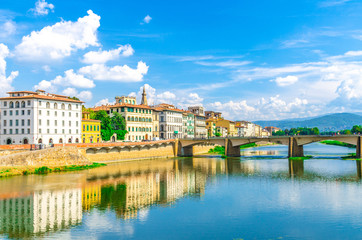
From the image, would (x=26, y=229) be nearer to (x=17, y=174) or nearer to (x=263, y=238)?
(x=263, y=238)

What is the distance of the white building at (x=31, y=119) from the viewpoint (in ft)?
241

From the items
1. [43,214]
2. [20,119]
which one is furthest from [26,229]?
[20,119]

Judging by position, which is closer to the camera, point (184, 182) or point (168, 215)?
point (168, 215)

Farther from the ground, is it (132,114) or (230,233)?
(132,114)

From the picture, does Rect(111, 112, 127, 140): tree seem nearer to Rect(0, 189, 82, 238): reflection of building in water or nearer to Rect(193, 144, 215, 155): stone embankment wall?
Rect(193, 144, 215, 155): stone embankment wall

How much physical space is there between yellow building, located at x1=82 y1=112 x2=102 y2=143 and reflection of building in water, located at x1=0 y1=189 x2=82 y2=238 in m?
47.6

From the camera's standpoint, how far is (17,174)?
5281 cm

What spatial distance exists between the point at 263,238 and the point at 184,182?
86.5 feet

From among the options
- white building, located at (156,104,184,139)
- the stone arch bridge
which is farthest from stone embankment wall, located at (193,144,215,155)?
white building, located at (156,104,184,139)

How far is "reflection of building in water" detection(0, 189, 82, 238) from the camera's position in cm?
2698

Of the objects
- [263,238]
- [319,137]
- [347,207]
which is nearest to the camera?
[263,238]

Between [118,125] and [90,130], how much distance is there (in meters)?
11.3

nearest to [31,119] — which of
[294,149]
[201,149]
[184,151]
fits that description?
[184,151]

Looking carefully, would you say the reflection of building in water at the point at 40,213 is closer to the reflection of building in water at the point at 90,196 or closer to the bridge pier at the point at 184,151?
the reflection of building in water at the point at 90,196
